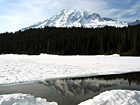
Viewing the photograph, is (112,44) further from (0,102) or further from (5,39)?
(5,39)

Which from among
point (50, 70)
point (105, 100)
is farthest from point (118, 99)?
point (50, 70)

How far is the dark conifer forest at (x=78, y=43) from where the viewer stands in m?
61.5

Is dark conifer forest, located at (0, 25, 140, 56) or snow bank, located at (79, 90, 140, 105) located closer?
snow bank, located at (79, 90, 140, 105)

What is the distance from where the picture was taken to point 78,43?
75.9 meters

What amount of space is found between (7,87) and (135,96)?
9144 millimetres

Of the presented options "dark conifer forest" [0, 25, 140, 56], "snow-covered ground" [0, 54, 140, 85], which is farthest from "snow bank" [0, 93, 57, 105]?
"dark conifer forest" [0, 25, 140, 56]

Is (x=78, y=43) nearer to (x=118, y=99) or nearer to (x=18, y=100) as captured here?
(x=118, y=99)

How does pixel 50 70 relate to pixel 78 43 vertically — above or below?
below

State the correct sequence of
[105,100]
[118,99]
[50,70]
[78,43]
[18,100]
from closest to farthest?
[18,100] < [105,100] < [118,99] < [50,70] < [78,43]

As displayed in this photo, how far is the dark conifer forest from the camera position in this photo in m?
61.5

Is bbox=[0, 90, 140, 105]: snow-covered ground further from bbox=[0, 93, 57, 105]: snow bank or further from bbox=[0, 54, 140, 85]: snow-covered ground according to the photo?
bbox=[0, 54, 140, 85]: snow-covered ground

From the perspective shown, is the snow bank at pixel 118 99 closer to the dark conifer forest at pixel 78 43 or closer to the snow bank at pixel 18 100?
the snow bank at pixel 18 100

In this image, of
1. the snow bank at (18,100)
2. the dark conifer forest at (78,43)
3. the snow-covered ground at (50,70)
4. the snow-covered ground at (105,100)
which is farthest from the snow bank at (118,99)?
the dark conifer forest at (78,43)

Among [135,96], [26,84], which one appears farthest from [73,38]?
[135,96]
